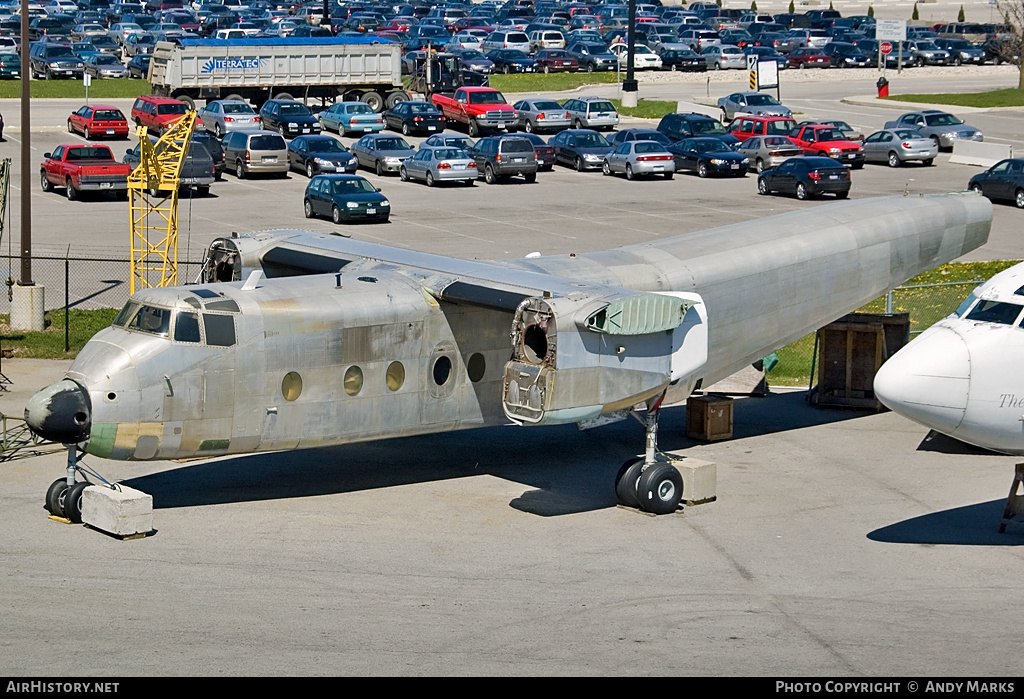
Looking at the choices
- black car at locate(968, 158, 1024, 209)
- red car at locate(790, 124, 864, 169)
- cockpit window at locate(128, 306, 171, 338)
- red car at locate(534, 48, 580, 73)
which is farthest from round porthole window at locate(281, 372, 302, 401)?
red car at locate(534, 48, 580, 73)

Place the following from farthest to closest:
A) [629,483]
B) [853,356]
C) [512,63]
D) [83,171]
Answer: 1. [512,63]
2. [83,171]
3. [853,356]
4. [629,483]

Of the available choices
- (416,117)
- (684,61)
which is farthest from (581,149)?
(684,61)

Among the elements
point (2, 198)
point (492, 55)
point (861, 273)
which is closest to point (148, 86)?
point (492, 55)

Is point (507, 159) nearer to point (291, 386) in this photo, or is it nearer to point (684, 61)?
point (291, 386)

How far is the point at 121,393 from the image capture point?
19.8 metres

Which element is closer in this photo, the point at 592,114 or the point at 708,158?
the point at 708,158

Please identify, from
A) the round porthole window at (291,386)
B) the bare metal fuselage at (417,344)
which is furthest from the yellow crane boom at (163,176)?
the round porthole window at (291,386)

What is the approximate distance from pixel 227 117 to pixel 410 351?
145 feet

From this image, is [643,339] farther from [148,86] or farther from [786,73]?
[786,73]

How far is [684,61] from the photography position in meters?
96.9

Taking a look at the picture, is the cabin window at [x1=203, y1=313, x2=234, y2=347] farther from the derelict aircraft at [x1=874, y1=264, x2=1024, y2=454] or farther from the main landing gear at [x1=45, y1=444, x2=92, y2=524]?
the derelict aircraft at [x1=874, y1=264, x2=1024, y2=454]

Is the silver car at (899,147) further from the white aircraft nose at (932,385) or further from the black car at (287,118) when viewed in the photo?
the white aircraft nose at (932,385)

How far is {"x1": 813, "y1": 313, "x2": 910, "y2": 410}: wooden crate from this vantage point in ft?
92.7

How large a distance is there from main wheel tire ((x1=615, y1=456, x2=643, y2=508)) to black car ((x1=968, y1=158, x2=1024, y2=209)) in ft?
111
